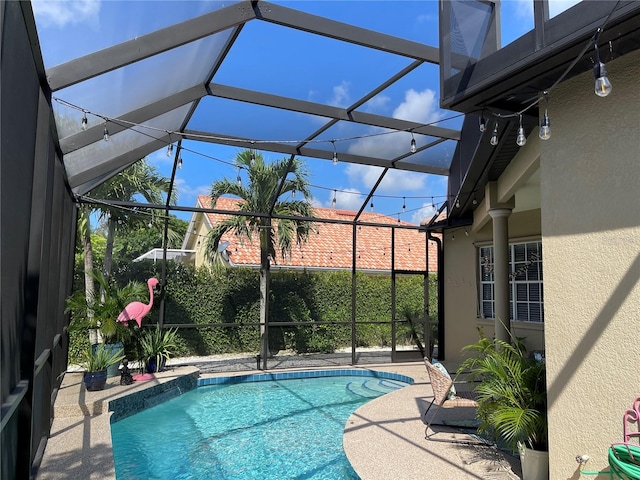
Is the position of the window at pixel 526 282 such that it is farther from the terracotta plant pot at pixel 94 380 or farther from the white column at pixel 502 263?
the terracotta plant pot at pixel 94 380

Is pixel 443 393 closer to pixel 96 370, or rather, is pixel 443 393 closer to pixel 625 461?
pixel 625 461

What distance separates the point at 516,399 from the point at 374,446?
1.53m

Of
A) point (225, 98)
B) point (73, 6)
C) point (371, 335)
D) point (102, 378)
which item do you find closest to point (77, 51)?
point (73, 6)

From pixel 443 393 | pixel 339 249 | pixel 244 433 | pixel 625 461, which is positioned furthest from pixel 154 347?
pixel 339 249

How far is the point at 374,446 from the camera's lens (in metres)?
4.52

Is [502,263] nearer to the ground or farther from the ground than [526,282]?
farther from the ground

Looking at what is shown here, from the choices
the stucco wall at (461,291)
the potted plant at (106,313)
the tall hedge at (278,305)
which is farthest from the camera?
the tall hedge at (278,305)

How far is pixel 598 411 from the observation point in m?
2.90

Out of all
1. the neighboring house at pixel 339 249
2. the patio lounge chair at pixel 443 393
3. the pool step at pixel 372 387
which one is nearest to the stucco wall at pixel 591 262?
the patio lounge chair at pixel 443 393

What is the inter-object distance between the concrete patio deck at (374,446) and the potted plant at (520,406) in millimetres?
332

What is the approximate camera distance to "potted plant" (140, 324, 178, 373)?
8.12 m

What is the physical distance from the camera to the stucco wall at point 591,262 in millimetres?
2764

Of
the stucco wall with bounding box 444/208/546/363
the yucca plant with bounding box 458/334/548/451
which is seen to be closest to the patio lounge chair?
the yucca plant with bounding box 458/334/548/451

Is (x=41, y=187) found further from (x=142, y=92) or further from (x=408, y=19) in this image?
(x=408, y=19)
